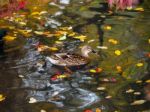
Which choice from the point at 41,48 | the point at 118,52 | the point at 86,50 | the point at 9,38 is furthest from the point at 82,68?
the point at 9,38

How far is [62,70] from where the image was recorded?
8.63m

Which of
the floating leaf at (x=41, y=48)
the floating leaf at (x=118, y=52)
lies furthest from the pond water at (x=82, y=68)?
the floating leaf at (x=41, y=48)

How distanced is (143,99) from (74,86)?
1448 millimetres

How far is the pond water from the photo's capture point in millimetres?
7387

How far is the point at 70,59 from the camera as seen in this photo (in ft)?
29.1

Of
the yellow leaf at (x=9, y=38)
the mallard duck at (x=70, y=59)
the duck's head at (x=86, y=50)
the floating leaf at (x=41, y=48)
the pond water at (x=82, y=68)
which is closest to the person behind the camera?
the pond water at (x=82, y=68)

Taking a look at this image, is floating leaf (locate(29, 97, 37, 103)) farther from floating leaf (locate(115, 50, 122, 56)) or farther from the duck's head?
floating leaf (locate(115, 50, 122, 56))

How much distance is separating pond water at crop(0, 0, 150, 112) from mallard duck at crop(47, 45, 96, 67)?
0.14 metres

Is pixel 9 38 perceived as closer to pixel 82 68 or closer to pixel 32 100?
pixel 82 68

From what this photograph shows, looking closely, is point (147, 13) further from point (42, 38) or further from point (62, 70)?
point (62, 70)

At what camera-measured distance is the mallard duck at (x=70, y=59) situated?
Result: 8.77m

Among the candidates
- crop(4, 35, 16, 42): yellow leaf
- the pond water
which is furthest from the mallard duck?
crop(4, 35, 16, 42): yellow leaf

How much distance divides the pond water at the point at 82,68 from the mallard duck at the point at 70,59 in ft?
0.45

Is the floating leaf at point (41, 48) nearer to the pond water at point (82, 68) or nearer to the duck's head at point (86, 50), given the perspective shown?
the pond water at point (82, 68)
